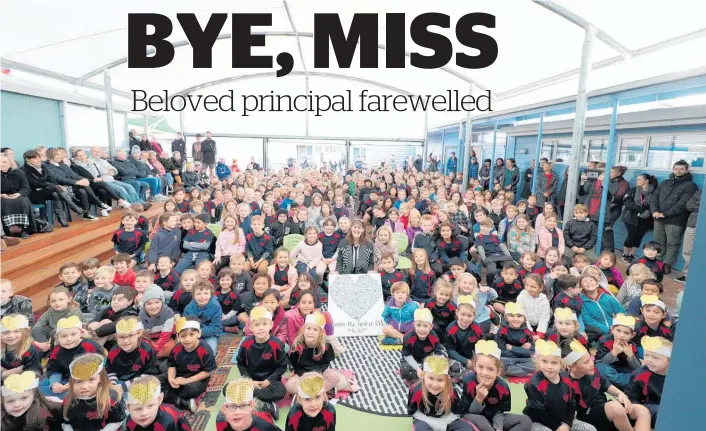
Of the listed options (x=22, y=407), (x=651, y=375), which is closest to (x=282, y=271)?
(x=22, y=407)

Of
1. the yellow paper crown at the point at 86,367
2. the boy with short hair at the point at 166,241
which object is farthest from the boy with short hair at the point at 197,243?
the yellow paper crown at the point at 86,367

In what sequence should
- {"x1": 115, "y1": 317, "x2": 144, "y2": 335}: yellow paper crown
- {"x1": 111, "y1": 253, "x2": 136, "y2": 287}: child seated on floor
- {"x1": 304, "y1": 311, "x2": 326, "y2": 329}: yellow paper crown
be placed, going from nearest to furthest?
{"x1": 115, "y1": 317, "x2": 144, "y2": 335}: yellow paper crown, {"x1": 304, "y1": 311, "x2": 326, "y2": 329}: yellow paper crown, {"x1": 111, "y1": 253, "x2": 136, "y2": 287}: child seated on floor

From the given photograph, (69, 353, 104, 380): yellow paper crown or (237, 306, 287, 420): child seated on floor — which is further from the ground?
(69, 353, 104, 380): yellow paper crown

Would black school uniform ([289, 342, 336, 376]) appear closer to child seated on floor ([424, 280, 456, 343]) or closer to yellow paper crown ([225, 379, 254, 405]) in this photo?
yellow paper crown ([225, 379, 254, 405])

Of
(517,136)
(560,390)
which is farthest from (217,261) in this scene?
(517,136)

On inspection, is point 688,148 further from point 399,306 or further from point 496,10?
point 399,306

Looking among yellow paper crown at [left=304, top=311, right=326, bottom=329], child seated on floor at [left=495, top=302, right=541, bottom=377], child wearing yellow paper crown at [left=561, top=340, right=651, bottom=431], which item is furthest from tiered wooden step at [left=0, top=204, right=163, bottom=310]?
child wearing yellow paper crown at [left=561, top=340, right=651, bottom=431]

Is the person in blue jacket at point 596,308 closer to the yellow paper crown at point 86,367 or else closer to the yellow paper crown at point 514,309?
the yellow paper crown at point 514,309

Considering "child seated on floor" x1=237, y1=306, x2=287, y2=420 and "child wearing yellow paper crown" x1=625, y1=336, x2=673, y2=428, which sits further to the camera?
"child seated on floor" x1=237, y1=306, x2=287, y2=420

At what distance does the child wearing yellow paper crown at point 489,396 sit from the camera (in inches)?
124

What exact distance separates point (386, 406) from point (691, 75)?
576 cm

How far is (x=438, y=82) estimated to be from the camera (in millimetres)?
15984

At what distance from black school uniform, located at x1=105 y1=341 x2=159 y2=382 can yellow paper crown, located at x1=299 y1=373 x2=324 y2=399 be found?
5.76 ft

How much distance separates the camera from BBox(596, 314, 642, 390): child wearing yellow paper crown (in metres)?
3.73
